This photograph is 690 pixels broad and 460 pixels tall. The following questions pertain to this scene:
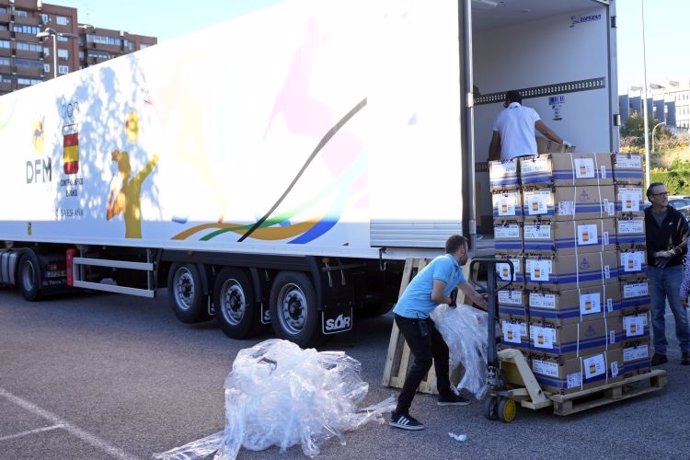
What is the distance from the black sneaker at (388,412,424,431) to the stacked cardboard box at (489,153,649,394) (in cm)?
103

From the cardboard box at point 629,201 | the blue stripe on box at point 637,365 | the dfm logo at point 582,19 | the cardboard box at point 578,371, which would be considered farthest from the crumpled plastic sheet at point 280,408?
the dfm logo at point 582,19

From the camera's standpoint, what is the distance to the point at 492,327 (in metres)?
5.70

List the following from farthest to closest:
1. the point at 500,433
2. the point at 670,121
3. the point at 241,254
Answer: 1. the point at 670,121
2. the point at 241,254
3. the point at 500,433

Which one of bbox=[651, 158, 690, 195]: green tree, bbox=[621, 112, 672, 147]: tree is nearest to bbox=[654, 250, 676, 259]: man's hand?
bbox=[651, 158, 690, 195]: green tree

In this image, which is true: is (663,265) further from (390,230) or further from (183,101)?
(183,101)

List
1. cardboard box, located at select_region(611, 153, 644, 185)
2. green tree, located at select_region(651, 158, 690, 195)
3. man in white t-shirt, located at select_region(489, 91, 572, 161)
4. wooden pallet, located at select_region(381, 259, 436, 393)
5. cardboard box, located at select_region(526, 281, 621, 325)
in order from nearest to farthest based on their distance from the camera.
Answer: cardboard box, located at select_region(526, 281, 621, 325)
cardboard box, located at select_region(611, 153, 644, 185)
wooden pallet, located at select_region(381, 259, 436, 393)
man in white t-shirt, located at select_region(489, 91, 572, 161)
green tree, located at select_region(651, 158, 690, 195)

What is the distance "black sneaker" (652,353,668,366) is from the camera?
7.18 meters

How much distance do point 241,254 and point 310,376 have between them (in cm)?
385

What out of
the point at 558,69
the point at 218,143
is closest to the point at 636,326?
the point at 558,69

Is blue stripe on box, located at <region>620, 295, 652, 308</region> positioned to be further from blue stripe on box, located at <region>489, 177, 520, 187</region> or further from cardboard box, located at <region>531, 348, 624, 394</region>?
blue stripe on box, located at <region>489, 177, 520, 187</region>

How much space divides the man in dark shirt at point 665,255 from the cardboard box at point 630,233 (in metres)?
1.03

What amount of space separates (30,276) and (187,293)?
5.69m

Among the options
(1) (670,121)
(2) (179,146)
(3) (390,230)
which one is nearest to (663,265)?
(3) (390,230)

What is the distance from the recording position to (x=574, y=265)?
576 cm
